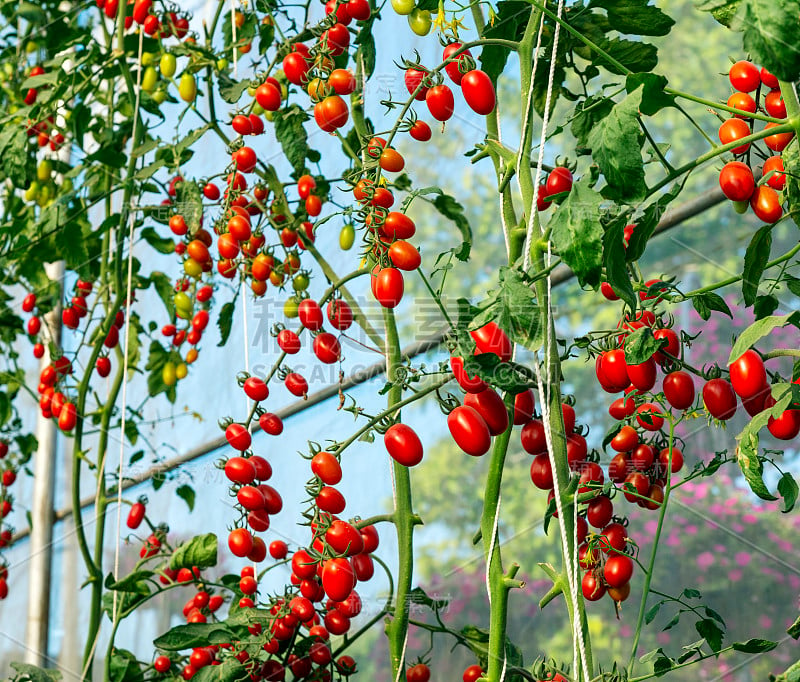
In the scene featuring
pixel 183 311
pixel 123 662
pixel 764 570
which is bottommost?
pixel 764 570

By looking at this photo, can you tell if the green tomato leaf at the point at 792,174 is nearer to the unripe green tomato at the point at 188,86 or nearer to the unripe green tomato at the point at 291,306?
the unripe green tomato at the point at 291,306

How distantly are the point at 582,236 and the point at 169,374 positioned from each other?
3.71ft

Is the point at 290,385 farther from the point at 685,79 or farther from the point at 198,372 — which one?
the point at 198,372

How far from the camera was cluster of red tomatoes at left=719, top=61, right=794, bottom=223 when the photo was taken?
668 millimetres

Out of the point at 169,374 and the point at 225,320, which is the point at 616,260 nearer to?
the point at 225,320

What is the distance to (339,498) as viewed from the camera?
821 mm

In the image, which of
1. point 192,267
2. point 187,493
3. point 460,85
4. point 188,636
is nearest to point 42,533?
point 187,493

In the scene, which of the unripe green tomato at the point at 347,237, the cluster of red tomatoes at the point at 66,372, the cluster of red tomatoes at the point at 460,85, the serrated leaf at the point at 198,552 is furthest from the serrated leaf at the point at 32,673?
the cluster of red tomatoes at the point at 460,85

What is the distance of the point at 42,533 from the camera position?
241 cm

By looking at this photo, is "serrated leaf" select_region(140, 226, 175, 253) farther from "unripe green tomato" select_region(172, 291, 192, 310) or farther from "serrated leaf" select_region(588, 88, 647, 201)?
"serrated leaf" select_region(588, 88, 647, 201)

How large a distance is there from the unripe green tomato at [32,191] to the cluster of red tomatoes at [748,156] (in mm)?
1479

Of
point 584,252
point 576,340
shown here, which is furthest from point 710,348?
point 584,252

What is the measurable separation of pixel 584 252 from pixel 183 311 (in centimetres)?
98

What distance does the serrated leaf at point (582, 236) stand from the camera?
60 centimetres
